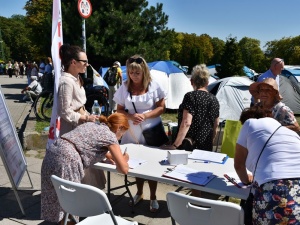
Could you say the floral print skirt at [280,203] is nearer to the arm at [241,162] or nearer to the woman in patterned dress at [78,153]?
the arm at [241,162]

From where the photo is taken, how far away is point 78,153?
234 centimetres

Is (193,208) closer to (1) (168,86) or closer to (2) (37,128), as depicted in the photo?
(2) (37,128)

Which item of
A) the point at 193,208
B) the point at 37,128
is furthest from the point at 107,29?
the point at 193,208

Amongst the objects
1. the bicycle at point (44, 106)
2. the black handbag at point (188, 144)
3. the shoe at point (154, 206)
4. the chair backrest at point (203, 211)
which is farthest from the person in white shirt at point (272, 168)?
the bicycle at point (44, 106)

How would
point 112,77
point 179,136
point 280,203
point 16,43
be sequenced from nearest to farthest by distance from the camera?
point 280,203 < point 179,136 < point 112,77 < point 16,43

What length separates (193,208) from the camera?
1.74 metres

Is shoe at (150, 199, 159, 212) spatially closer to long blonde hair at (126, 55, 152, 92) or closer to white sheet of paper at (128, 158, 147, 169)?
white sheet of paper at (128, 158, 147, 169)

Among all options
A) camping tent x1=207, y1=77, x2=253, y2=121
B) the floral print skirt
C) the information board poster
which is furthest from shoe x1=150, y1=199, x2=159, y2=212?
camping tent x1=207, y1=77, x2=253, y2=121

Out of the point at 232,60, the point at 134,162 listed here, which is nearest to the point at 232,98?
the point at 134,162

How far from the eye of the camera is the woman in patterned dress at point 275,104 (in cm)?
281

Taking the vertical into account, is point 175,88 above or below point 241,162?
above

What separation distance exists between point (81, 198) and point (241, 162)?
3.62 ft

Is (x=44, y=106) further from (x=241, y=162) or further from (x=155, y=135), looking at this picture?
(x=241, y=162)

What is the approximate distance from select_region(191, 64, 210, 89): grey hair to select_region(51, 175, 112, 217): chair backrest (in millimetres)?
1682
